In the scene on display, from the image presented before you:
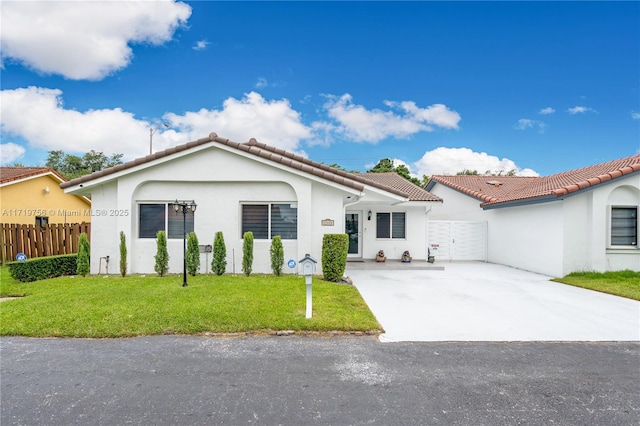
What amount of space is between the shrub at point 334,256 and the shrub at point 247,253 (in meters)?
2.25

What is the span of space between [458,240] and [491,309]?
8.85 m

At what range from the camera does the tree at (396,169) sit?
37.5 metres

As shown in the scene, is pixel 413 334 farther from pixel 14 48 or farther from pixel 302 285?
pixel 14 48

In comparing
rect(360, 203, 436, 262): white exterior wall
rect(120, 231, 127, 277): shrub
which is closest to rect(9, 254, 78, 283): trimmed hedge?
rect(120, 231, 127, 277): shrub

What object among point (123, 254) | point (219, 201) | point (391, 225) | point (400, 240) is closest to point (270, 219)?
point (219, 201)

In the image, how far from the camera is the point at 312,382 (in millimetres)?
3656

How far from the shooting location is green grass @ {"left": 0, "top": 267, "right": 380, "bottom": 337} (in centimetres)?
535

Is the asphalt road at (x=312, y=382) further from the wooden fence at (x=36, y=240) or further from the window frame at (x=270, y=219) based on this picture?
the wooden fence at (x=36, y=240)

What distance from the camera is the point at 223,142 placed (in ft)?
32.5

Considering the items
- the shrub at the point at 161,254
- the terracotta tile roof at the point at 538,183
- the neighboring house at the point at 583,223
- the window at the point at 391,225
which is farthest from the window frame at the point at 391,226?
the shrub at the point at 161,254

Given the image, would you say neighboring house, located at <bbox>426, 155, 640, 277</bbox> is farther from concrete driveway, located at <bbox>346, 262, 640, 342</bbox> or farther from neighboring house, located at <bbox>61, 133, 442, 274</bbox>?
neighboring house, located at <bbox>61, 133, 442, 274</bbox>

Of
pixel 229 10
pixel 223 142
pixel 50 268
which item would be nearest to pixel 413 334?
pixel 223 142

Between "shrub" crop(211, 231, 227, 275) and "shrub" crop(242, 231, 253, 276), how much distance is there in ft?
2.13

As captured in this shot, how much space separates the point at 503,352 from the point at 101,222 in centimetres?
1132
